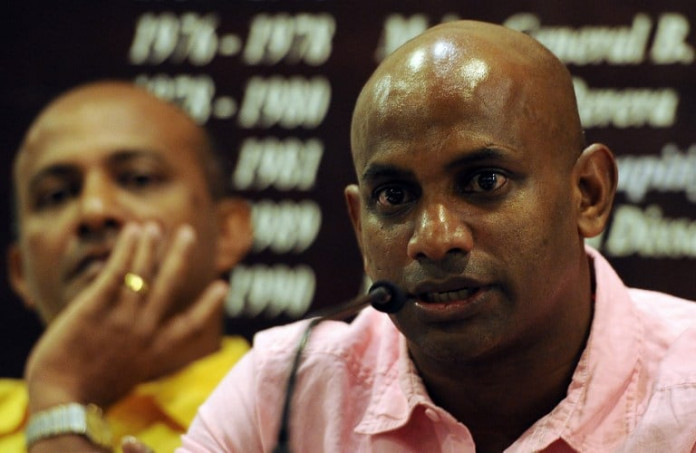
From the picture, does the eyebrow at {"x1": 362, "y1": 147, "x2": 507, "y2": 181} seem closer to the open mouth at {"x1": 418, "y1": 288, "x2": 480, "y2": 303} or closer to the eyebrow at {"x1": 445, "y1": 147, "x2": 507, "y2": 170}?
the eyebrow at {"x1": 445, "y1": 147, "x2": 507, "y2": 170}

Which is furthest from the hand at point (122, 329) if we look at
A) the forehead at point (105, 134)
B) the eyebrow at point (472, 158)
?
the eyebrow at point (472, 158)

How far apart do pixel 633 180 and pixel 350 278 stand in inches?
30.2

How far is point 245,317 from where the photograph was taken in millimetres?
2852

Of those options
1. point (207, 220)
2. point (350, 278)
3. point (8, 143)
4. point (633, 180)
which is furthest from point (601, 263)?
point (8, 143)

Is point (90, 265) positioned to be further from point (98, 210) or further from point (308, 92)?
point (308, 92)

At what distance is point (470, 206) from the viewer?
1.54 meters

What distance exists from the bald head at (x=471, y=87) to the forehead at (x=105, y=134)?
1.19m

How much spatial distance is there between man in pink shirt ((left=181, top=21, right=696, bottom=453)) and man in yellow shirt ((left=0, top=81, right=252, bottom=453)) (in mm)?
682

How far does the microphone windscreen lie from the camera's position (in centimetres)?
147

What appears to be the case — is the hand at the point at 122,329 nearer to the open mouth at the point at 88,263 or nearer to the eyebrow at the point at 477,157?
the open mouth at the point at 88,263

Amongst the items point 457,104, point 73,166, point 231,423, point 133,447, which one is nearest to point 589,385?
point 457,104

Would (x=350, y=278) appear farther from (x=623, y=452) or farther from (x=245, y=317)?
(x=623, y=452)

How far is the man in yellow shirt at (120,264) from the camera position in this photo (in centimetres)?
245

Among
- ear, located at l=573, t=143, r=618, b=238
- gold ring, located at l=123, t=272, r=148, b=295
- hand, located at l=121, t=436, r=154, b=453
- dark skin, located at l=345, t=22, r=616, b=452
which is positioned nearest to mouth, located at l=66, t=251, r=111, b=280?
gold ring, located at l=123, t=272, r=148, b=295
